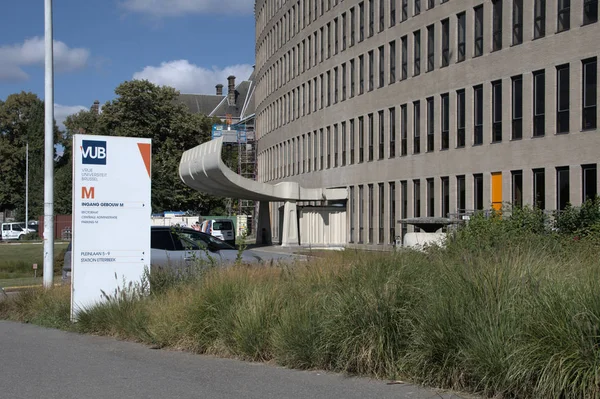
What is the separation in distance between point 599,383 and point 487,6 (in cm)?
3099

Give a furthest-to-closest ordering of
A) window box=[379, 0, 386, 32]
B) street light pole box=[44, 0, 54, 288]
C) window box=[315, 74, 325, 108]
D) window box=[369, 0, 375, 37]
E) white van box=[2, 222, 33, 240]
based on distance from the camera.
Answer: white van box=[2, 222, 33, 240]
window box=[315, 74, 325, 108]
window box=[369, 0, 375, 37]
window box=[379, 0, 386, 32]
street light pole box=[44, 0, 54, 288]

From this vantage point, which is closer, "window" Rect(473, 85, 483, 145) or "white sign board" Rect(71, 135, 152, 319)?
"white sign board" Rect(71, 135, 152, 319)

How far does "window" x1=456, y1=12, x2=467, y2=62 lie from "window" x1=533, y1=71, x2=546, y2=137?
540 cm

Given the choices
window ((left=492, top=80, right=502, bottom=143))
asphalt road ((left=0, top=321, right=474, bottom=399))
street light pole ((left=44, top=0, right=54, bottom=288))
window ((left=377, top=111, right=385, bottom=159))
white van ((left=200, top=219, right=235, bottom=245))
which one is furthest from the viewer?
white van ((left=200, top=219, right=235, bottom=245))

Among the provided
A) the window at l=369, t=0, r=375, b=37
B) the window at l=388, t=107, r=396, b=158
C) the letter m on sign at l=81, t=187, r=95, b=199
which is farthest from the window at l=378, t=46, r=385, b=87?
the letter m on sign at l=81, t=187, r=95, b=199

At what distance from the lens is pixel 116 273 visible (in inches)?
481

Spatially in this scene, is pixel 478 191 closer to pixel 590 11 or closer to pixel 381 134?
pixel 590 11

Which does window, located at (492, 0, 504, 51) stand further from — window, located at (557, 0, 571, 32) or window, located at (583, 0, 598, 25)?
window, located at (583, 0, 598, 25)

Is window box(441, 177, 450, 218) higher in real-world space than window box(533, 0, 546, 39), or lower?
lower

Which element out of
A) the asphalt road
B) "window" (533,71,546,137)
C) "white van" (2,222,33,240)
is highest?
"window" (533,71,546,137)

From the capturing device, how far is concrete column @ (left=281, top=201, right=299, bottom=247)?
47.6 meters

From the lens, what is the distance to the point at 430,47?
1518 inches

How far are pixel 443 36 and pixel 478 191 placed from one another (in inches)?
336

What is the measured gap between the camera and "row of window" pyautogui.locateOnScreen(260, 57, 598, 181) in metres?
29.6
